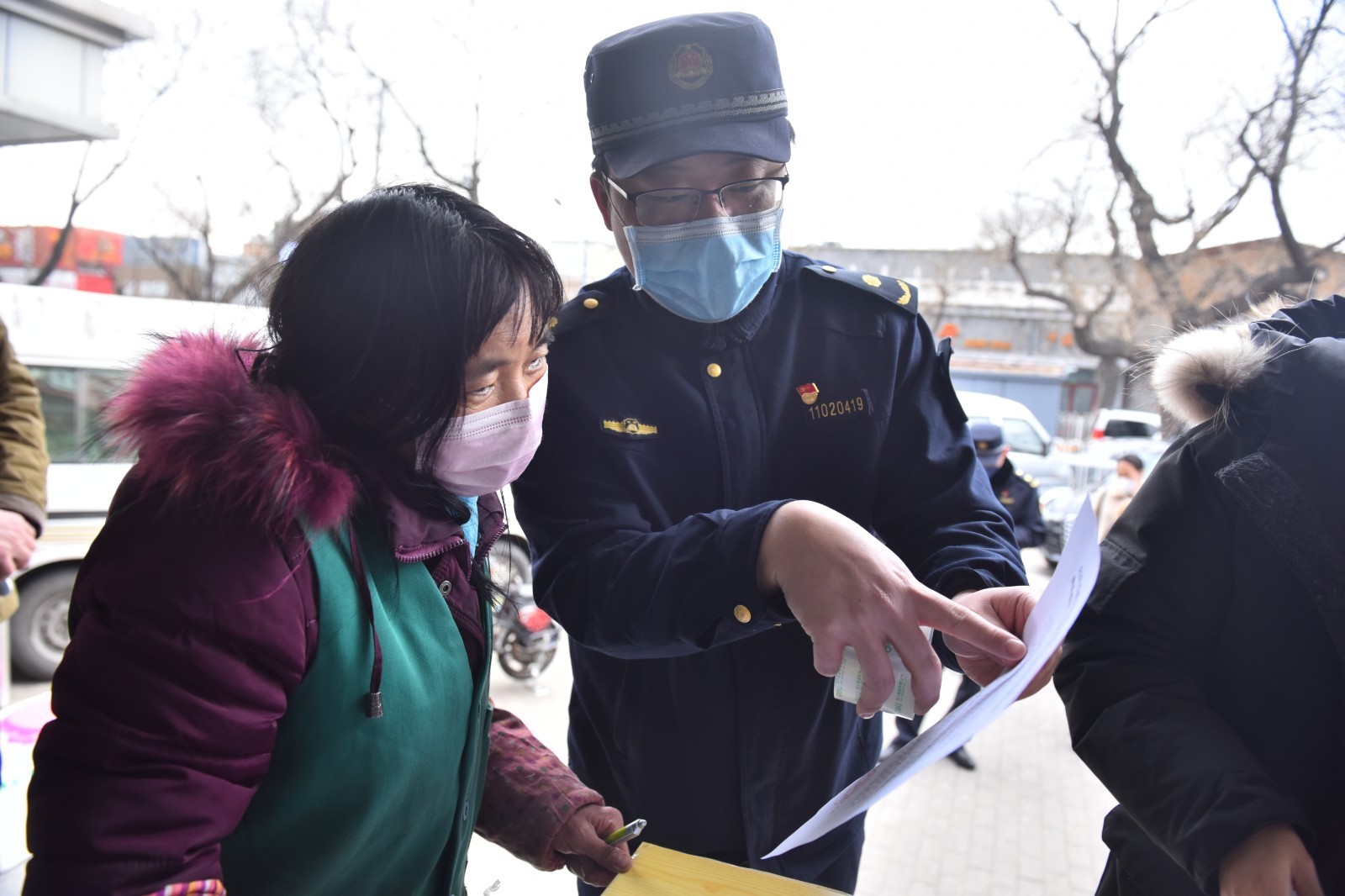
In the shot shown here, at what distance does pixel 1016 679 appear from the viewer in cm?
69

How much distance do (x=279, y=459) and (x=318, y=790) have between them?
12.9 inches

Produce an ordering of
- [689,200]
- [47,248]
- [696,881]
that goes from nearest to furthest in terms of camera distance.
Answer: [696,881] → [689,200] → [47,248]

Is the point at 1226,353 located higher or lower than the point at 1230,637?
higher

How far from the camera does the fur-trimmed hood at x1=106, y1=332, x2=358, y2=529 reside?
0.76m

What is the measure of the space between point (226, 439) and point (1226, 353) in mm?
1171

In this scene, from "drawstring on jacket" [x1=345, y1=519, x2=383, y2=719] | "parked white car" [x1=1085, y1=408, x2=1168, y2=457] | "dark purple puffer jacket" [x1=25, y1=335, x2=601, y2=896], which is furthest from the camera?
"parked white car" [x1=1085, y1=408, x2=1168, y2=457]

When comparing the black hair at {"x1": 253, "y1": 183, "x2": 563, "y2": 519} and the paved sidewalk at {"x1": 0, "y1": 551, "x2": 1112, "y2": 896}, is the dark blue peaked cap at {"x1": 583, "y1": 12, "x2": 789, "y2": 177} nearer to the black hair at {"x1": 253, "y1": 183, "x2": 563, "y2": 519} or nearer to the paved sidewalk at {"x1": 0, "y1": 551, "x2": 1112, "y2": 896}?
the black hair at {"x1": 253, "y1": 183, "x2": 563, "y2": 519}

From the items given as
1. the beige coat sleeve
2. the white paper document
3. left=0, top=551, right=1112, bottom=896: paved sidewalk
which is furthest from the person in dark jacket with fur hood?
the beige coat sleeve

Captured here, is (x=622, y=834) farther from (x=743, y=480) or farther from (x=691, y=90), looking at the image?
(x=691, y=90)

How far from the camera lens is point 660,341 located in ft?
4.16

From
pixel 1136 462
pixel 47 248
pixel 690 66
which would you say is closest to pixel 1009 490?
pixel 1136 462

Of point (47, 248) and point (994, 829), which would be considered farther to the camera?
point (47, 248)

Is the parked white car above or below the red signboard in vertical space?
below

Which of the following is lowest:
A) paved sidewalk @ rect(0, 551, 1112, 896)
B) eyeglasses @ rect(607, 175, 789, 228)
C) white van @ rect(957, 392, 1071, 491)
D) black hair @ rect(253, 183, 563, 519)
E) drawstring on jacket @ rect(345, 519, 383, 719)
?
paved sidewalk @ rect(0, 551, 1112, 896)
